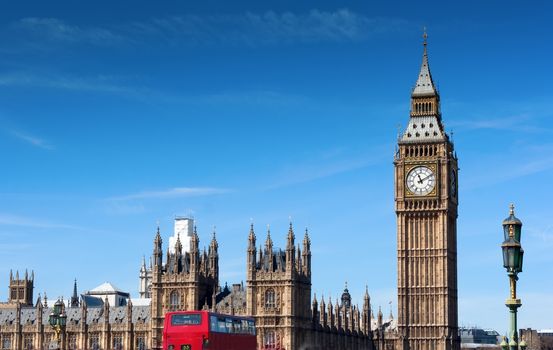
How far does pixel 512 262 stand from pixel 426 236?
376ft

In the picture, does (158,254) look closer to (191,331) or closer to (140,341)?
(140,341)

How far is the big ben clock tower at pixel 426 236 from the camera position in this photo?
139m

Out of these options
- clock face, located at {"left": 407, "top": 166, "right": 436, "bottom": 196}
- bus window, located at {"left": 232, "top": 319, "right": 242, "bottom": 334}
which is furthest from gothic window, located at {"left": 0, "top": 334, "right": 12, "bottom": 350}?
bus window, located at {"left": 232, "top": 319, "right": 242, "bottom": 334}

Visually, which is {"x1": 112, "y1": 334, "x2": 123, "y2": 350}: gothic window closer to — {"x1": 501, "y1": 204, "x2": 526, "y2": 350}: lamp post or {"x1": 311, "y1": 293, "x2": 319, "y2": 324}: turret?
{"x1": 311, "y1": 293, "x2": 319, "y2": 324}: turret

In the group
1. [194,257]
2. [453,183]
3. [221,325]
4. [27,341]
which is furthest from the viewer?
[453,183]

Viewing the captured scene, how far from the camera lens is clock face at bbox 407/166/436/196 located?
5600 inches

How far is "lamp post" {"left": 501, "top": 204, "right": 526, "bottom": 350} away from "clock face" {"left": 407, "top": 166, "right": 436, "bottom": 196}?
376 feet

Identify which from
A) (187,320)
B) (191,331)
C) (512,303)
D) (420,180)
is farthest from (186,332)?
(420,180)

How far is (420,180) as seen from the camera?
469 feet

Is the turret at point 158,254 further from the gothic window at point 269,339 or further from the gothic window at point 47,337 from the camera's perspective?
the gothic window at point 47,337

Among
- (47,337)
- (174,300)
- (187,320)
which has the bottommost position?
(47,337)

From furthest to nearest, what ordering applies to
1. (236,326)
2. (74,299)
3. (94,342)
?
(74,299), (94,342), (236,326)

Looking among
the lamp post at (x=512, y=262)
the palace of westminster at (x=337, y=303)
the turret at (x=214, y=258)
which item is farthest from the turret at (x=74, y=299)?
the lamp post at (x=512, y=262)

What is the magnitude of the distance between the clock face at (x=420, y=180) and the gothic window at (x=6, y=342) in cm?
5942
